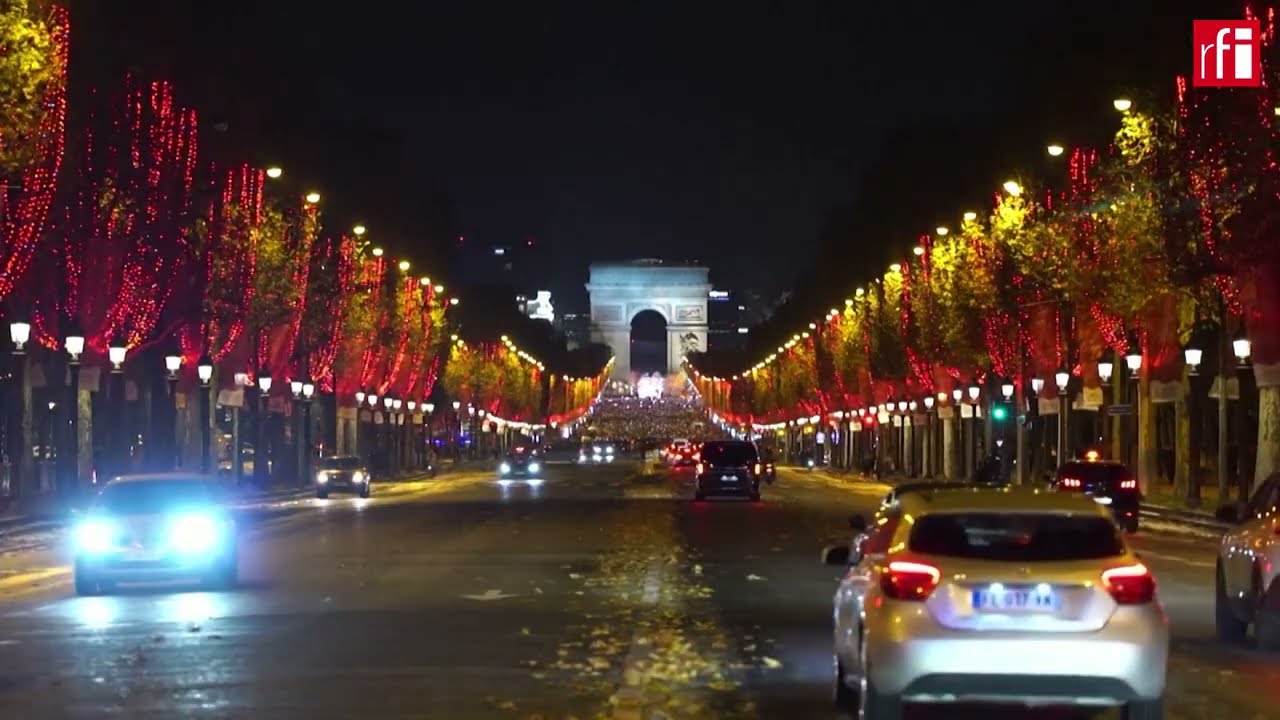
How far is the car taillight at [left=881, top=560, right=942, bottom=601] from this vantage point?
1414 cm

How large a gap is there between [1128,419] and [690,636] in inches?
2376

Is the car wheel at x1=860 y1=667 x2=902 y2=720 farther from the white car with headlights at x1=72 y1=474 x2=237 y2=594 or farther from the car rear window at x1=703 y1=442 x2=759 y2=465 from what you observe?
the car rear window at x1=703 y1=442 x2=759 y2=465

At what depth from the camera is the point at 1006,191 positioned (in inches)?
3068

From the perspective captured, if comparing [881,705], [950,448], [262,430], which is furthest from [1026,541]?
[950,448]

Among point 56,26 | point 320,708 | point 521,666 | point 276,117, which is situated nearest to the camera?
point 320,708

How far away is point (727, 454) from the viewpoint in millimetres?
68250

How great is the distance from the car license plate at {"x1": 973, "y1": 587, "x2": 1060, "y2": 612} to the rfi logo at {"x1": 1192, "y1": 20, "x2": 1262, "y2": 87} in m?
35.5

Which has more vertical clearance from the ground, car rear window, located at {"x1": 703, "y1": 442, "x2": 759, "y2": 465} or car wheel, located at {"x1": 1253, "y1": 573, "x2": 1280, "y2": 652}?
car rear window, located at {"x1": 703, "y1": 442, "x2": 759, "y2": 465}

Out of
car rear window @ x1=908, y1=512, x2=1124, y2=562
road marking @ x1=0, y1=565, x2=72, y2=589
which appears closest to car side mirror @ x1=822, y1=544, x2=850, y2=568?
car rear window @ x1=908, y1=512, x2=1124, y2=562

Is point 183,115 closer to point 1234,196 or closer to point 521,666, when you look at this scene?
point 1234,196

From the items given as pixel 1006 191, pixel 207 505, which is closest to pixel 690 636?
pixel 207 505

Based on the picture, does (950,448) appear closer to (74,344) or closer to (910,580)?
(74,344)

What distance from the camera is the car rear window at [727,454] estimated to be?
6806cm

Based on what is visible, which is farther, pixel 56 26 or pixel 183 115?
pixel 183 115
